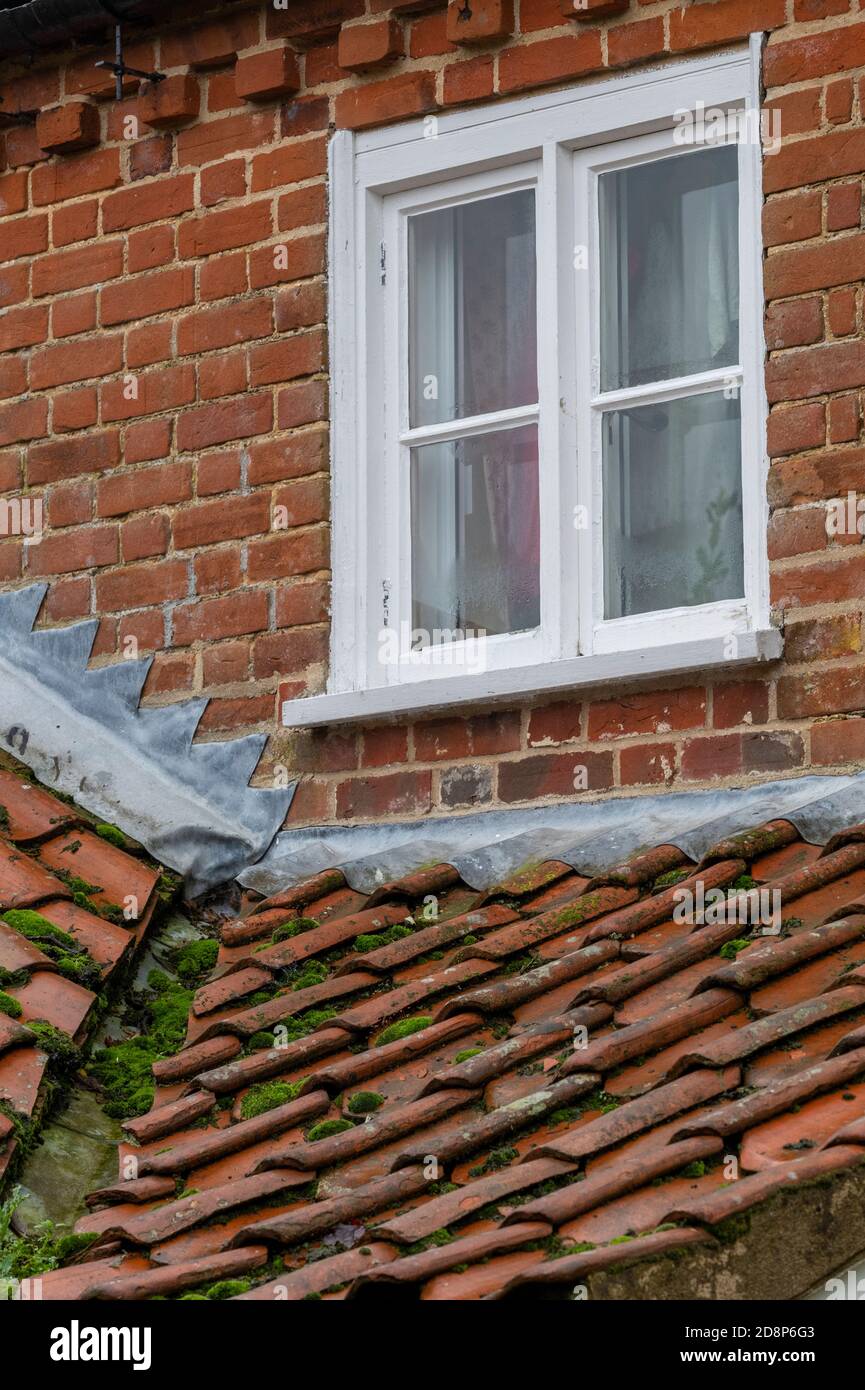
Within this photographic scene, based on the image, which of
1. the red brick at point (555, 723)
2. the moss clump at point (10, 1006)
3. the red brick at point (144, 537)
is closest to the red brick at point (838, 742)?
the red brick at point (555, 723)

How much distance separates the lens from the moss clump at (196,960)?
19.7 feet

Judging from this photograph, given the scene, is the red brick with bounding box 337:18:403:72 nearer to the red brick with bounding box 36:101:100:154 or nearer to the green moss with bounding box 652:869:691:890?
the red brick with bounding box 36:101:100:154

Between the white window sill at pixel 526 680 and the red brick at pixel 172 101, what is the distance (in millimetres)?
1940

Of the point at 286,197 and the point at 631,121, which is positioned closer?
the point at 631,121

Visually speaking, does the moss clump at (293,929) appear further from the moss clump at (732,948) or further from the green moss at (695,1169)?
the green moss at (695,1169)

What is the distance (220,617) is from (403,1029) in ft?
6.17

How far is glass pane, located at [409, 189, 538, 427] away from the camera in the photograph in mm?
6277

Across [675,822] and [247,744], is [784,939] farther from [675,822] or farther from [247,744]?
[247,744]

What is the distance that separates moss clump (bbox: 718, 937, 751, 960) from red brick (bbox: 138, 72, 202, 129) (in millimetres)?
3322

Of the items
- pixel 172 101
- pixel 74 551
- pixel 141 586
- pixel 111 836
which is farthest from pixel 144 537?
pixel 172 101

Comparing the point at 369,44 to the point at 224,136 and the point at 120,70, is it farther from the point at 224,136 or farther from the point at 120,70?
the point at 120,70

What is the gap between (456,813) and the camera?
6.04 metres

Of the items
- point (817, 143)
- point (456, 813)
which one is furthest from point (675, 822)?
point (817, 143)

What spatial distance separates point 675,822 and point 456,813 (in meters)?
0.70
